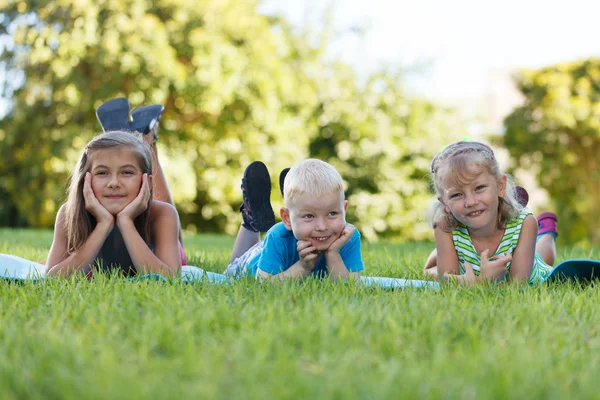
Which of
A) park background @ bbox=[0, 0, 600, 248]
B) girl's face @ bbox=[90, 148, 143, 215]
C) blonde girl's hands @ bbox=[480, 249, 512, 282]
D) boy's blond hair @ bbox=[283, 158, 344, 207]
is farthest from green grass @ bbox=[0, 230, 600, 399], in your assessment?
park background @ bbox=[0, 0, 600, 248]

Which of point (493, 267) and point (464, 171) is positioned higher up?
point (464, 171)

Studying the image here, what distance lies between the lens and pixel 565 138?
1978 cm

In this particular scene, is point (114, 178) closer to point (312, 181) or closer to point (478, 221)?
point (312, 181)

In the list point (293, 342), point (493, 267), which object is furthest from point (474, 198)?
point (293, 342)

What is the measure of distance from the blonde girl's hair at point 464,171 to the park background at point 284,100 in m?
11.7

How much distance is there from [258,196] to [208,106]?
462 inches

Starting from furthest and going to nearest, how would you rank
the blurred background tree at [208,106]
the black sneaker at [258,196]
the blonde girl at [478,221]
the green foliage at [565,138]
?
the green foliage at [565,138], the blurred background tree at [208,106], the black sneaker at [258,196], the blonde girl at [478,221]

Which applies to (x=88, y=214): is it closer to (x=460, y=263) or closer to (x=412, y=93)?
(x=460, y=263)

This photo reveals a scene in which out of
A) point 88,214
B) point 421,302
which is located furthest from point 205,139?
point 421,302

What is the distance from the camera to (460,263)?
4082 millimetres

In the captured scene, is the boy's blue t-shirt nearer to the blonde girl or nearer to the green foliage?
the blonde girl

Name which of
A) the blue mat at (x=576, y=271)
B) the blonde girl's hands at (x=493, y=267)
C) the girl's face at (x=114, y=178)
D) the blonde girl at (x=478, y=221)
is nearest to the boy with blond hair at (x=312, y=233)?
the blonde girl at (x=478, y=221)

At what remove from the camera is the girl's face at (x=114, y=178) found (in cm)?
388

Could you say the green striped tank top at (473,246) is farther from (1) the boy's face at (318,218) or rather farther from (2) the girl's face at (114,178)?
(2) the girl's face at (114,178)
